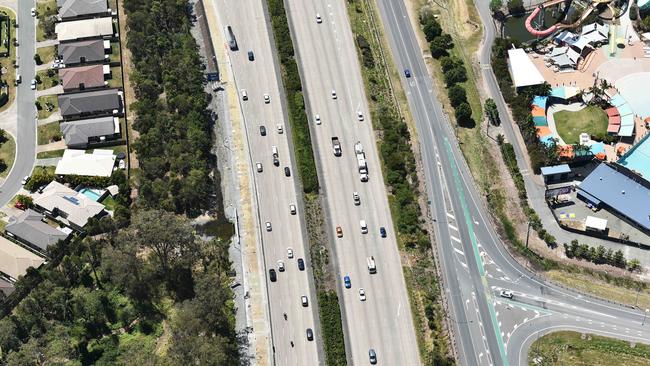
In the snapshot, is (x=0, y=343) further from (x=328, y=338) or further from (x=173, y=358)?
(x=328, y=338)

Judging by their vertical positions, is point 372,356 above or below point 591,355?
above

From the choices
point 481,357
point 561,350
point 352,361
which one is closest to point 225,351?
point 352,361

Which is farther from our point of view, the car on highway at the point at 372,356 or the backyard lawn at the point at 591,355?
the backyard lawn at the point at 591,355

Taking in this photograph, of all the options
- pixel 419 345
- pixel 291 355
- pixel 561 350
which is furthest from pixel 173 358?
pixel 561 350

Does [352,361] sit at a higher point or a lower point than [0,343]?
lower

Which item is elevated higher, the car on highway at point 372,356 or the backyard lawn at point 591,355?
the car on highway at point 372,356

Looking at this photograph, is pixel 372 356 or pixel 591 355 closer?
pixel 372 356

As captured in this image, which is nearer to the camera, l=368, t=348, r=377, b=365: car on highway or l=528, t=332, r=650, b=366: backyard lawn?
l=368, t=348, r=377, b=365: car on highway

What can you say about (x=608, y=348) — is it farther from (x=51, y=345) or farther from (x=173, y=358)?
(x=51, y=345)

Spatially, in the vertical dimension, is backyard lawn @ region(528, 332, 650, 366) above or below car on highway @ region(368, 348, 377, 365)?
below
